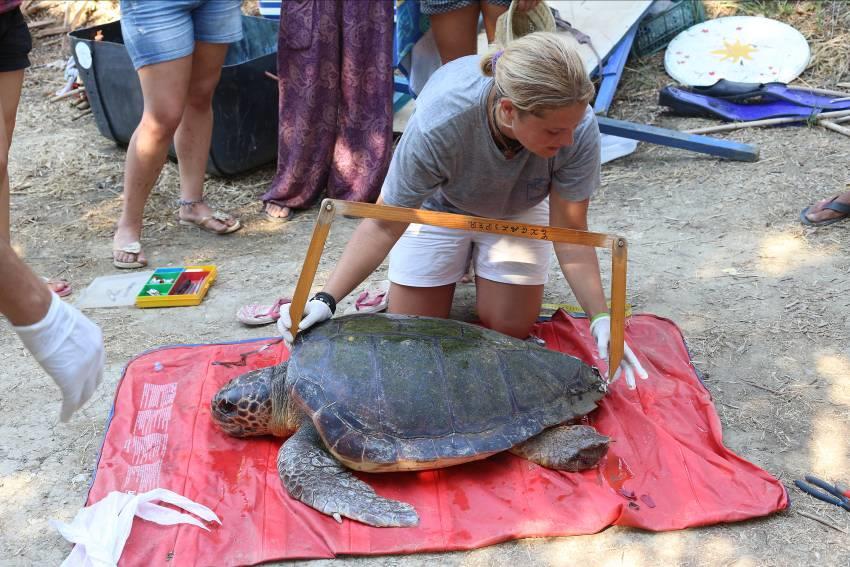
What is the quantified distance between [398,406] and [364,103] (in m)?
2.11

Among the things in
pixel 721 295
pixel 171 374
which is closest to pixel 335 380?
pixel 171 374

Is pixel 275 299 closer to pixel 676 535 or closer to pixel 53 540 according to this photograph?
pixel 53 540

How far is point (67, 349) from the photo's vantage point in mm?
1592

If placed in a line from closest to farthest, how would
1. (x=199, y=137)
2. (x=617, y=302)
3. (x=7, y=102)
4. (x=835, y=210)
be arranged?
(x=617, y=302), (x=7, y=102), (x=835, y=210), (x=199, y=137)

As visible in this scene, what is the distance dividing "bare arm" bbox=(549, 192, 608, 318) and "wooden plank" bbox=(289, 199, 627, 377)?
0.64 ft

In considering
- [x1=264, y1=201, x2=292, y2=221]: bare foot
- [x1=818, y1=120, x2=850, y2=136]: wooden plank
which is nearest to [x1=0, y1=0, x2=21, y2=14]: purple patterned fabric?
[x1=264, y1=201, x2=292, y2=221]: bare foot

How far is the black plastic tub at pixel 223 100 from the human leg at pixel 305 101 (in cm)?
35

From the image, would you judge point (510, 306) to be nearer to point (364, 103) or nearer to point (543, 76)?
point (543, 76)

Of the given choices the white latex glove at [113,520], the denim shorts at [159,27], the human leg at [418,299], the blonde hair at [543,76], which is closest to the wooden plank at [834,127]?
the human leg at [418,299]

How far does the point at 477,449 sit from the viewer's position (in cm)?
209

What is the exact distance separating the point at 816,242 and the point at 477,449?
2.07m

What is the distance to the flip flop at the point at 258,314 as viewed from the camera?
2.96 metres

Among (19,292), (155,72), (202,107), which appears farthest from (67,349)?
(202,107)

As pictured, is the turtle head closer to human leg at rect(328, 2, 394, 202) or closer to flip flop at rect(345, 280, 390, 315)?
flip flop at rect(345, 280, 390, 315)
